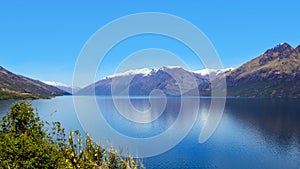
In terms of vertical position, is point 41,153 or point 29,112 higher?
point 29,112

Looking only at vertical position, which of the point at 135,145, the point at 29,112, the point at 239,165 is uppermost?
the point at 29,112

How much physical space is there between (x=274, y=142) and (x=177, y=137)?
155 ft

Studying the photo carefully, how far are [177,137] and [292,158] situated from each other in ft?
171

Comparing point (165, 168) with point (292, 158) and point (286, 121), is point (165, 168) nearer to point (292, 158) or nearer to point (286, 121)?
point (292, 158)

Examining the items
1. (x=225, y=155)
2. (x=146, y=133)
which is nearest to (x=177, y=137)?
(x=146, y=133)

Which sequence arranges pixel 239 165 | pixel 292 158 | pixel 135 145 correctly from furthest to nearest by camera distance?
pixel 135 145
pixel 292 158
pixel 239 165

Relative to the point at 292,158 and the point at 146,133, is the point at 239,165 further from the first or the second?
the point at 146,133

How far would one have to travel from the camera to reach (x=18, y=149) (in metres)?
32.5

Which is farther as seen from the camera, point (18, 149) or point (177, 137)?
point (177, 137)

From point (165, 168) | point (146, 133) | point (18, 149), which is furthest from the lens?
point (146, 133)

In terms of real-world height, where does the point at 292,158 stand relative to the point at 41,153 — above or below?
below

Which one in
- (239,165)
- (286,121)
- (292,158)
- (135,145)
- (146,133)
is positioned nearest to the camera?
Answer: (239,165)

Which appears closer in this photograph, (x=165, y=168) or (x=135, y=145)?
(x=165, y=168)

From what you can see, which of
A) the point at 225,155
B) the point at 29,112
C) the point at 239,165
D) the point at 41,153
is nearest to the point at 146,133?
the point at 225,155
